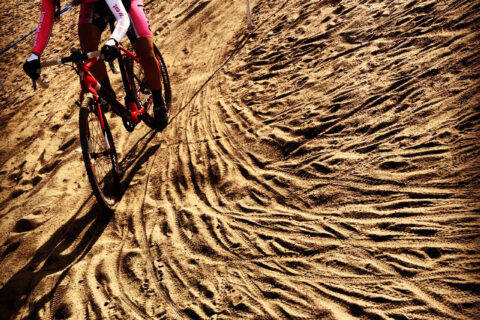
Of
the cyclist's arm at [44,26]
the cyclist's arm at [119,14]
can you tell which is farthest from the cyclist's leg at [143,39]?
the cyclist's arm at [44,26]

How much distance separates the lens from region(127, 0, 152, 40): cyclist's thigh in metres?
3.62

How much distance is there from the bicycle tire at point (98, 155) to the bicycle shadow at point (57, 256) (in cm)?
17

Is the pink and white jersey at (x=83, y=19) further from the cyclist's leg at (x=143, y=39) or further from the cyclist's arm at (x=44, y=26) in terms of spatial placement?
the cyclist's leg at (x=143, y=39)

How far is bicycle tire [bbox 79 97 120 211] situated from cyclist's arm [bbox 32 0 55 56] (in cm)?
61

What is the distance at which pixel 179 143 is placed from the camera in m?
4.38

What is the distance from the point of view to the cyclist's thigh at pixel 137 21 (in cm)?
362

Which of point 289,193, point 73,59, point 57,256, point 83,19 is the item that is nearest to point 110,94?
point 73,59

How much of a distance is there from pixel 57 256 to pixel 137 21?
2614 mm

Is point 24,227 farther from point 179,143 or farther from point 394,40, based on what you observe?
point 394,40

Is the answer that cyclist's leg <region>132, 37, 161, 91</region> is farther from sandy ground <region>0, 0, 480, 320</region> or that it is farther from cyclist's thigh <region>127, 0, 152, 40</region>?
sandy ground <region>0, 0, 480, 320</region>

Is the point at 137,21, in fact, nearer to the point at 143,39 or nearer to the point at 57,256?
the point at 143,39

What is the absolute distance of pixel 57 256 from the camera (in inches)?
130

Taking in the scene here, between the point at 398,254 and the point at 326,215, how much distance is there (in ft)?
2.16

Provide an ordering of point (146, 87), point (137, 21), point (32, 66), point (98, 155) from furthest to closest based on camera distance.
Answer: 1. point (146, 87)
2. point (137, 21)
3. point (98, 155)
4. point (32, 66)
